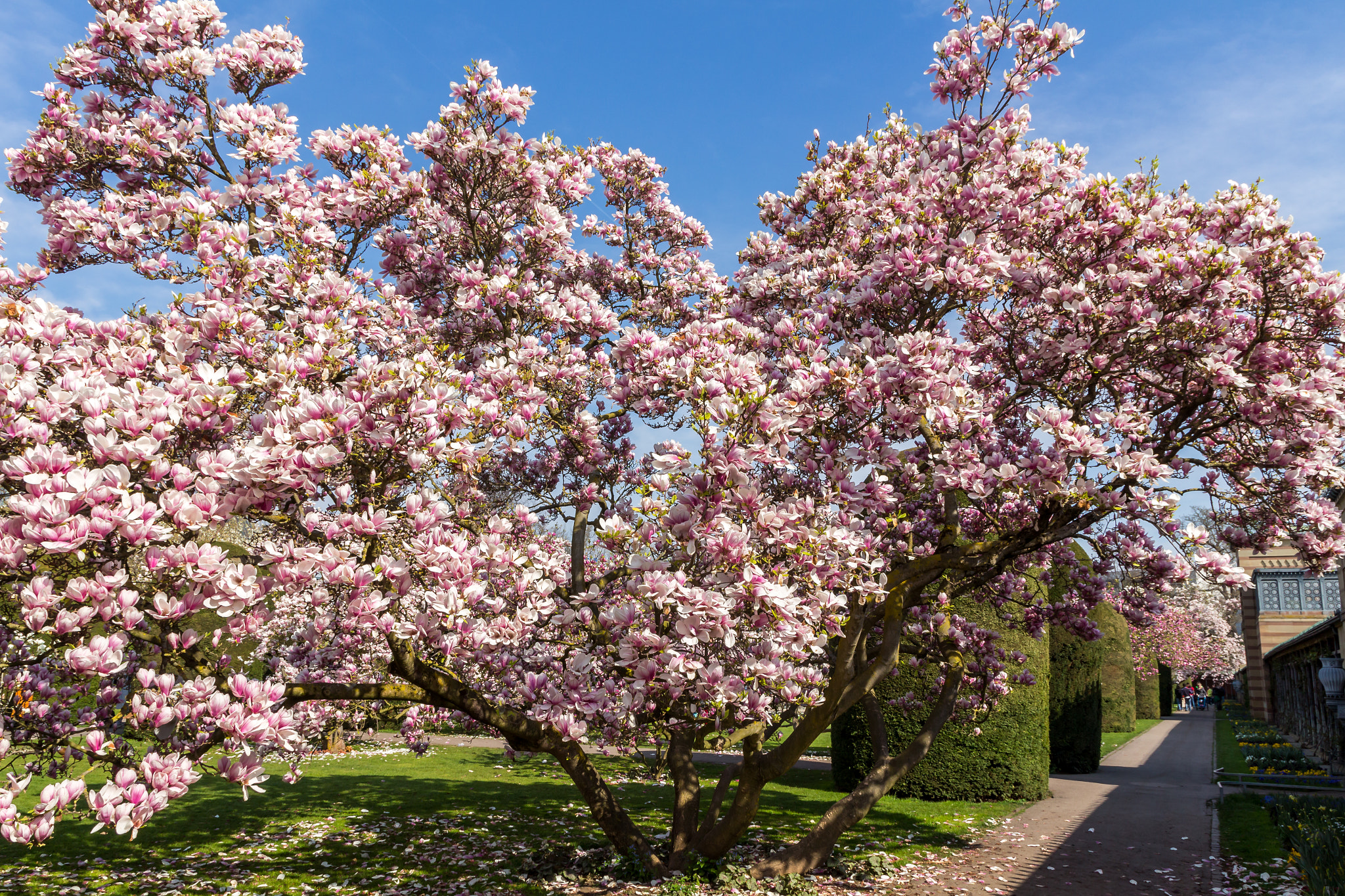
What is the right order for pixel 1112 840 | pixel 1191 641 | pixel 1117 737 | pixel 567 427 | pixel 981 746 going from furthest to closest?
pixel 1191 641 → pixel 1117 737 → pixel 981 746 → pixel 1112 840 → pixel 567 427

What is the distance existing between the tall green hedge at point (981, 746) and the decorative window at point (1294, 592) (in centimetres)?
2667

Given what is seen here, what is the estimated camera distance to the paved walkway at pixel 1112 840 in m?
9.49

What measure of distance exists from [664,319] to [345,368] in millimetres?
6591

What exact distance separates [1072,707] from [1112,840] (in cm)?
913

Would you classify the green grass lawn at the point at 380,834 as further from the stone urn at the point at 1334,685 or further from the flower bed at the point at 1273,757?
the flower bed at the point at 1273,757

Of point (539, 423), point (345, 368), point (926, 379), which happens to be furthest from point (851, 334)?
point (345, 368)

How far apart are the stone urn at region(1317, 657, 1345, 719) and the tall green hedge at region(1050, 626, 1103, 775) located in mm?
4635

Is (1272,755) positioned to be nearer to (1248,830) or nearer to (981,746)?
(1248,830)

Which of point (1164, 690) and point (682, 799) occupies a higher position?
point (682, 799)

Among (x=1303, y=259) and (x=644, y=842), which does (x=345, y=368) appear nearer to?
(x=644, y=842)

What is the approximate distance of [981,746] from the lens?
48.7ft

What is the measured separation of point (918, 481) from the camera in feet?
26.9

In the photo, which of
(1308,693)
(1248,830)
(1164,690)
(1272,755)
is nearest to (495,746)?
(1248,830)

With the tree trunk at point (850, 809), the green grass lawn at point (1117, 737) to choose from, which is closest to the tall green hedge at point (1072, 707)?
the green grass lawn at point (1117, 737)
